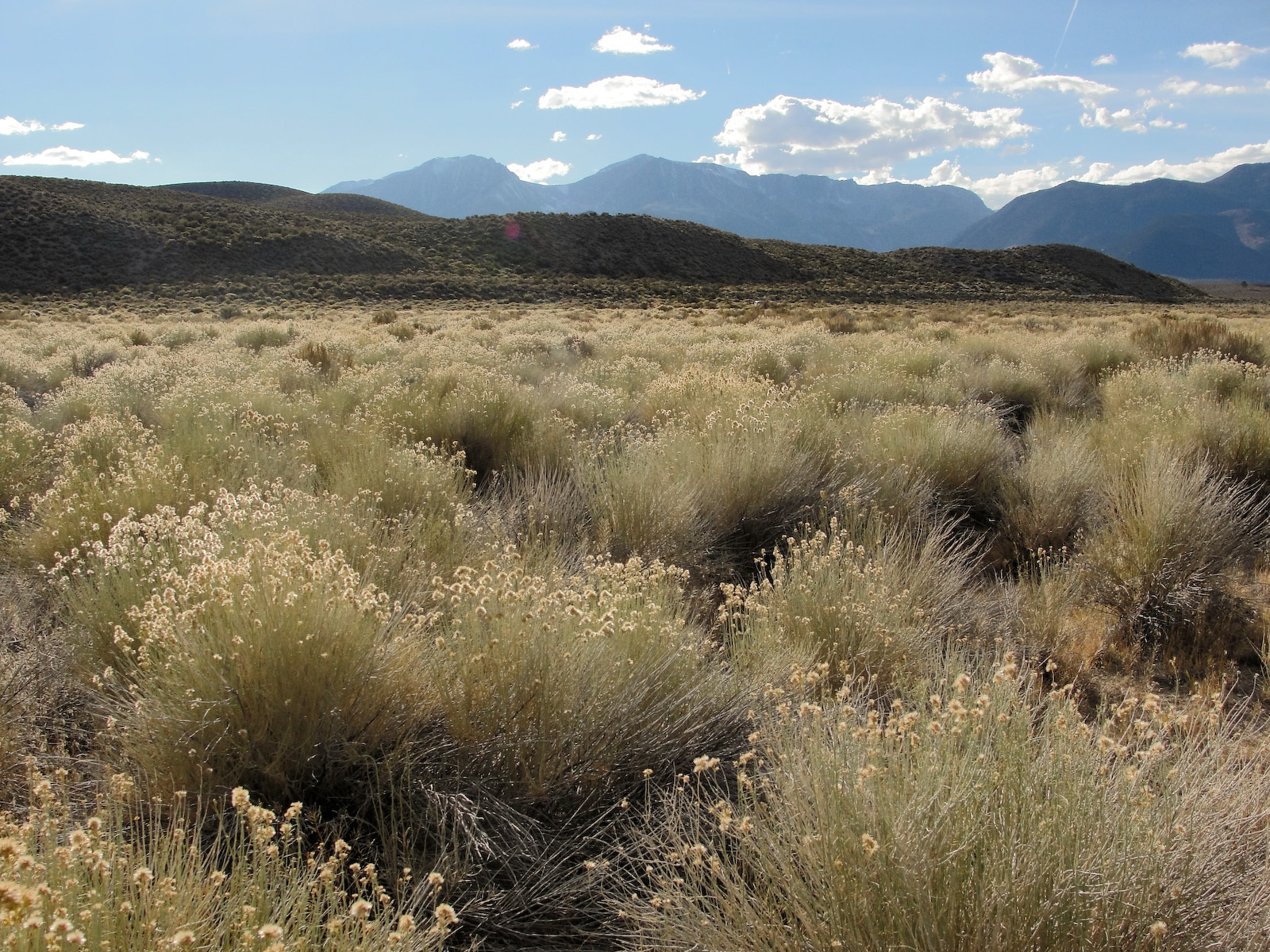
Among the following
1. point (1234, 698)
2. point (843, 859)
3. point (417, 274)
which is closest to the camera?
point (843, 859)

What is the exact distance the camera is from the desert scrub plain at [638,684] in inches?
60.2

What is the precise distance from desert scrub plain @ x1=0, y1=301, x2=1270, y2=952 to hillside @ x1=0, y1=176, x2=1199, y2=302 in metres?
31.3

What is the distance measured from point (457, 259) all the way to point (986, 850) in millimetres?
50331

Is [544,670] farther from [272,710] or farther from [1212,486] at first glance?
[1212,486]

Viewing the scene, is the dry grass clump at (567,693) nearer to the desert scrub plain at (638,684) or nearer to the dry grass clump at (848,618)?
the desert scrub plain at (638,684)

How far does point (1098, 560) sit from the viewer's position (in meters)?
4.14

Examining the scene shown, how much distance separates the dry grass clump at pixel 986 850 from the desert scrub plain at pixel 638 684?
0.01 m

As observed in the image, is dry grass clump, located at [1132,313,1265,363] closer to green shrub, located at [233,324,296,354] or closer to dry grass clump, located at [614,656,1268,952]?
dry grass clump, located at [614,656,1268,952]

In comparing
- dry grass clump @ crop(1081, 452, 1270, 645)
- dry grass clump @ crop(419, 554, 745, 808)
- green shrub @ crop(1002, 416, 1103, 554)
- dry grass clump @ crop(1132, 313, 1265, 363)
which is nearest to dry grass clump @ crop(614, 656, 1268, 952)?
dry grass clump @ crop(419, 554, 745, 808)

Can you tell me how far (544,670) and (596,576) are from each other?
0.99 meters

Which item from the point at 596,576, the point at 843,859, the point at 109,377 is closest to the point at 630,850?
the point at 843,859

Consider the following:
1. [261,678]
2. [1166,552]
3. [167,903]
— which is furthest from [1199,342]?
[167,903]

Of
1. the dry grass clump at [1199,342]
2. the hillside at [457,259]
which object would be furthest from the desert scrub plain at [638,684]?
the hillside at [457,259]

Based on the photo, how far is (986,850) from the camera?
155 centimetres
